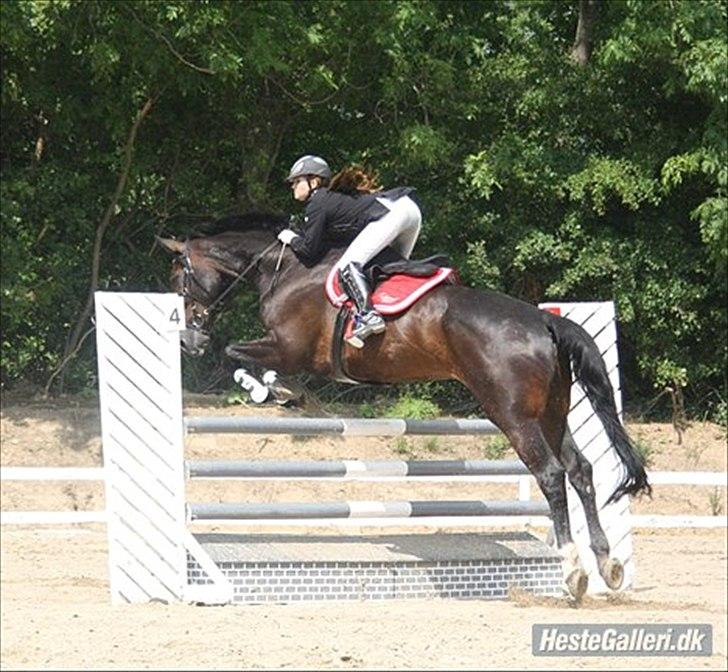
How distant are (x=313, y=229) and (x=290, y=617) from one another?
2412 millimetres

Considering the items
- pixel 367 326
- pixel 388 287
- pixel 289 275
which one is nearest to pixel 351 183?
pixel 289 275

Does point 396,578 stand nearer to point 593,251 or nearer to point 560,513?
point 560,513

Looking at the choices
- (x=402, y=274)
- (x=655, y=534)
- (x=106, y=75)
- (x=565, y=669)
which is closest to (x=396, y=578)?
(x=402, y=274)

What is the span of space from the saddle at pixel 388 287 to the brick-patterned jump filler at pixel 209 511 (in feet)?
1.71

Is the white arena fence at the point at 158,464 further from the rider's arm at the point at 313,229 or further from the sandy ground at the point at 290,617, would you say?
the rider's arm at the point at 313,229

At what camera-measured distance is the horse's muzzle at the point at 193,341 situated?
916cm

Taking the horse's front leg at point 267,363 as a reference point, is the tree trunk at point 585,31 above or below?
above

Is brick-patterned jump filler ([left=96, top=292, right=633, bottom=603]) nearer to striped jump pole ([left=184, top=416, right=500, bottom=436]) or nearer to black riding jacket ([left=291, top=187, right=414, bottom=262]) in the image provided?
striped jump pole ([left=184, top=416, right=500, bottom=436])

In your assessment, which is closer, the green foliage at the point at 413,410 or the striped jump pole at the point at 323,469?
the striped jump pole at the point at 323,469

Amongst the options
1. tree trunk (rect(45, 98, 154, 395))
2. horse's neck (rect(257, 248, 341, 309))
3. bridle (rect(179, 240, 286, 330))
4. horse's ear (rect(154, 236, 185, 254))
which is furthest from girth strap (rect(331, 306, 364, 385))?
tree trunk (rect(45, 98, 154, 395))

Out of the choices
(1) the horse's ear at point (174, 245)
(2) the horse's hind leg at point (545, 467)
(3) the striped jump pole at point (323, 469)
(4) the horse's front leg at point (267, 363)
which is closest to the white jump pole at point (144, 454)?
(3) the striped jump pole at point (323, 469)

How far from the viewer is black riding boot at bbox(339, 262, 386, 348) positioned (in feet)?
28.1

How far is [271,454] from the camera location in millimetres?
15172

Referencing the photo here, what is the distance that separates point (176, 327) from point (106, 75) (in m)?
7.39
